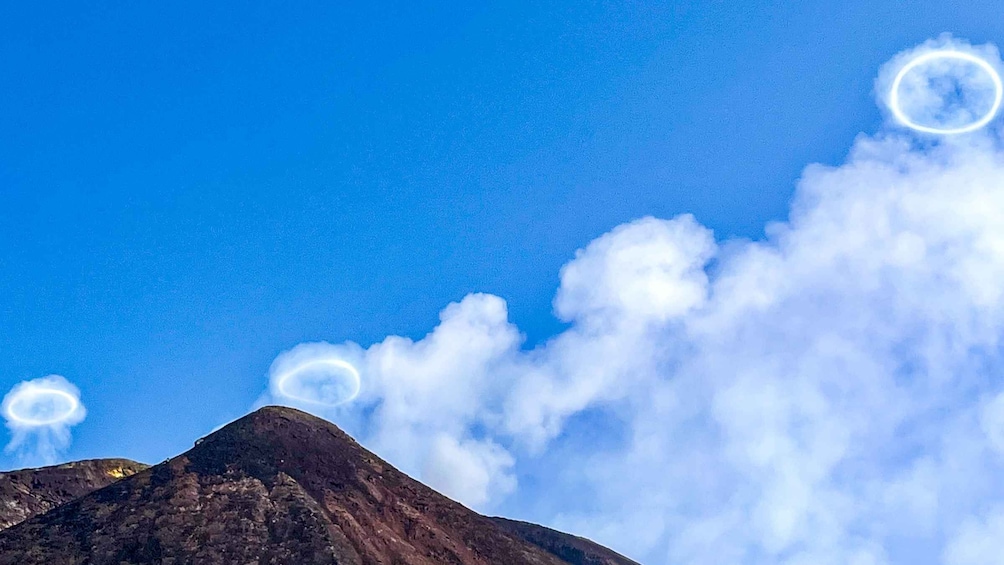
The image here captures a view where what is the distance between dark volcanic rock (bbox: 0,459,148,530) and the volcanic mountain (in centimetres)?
157

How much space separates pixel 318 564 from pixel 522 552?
36.8m

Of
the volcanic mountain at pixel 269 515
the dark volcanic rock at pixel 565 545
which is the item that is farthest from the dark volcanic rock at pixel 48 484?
the dark volcanic rock at pixel 565 545

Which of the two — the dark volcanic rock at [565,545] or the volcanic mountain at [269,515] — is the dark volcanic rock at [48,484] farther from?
the dark volcanic rock at [565,545]

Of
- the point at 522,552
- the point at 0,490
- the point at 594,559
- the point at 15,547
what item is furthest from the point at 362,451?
the point at 594,559

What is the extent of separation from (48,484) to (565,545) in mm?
87062

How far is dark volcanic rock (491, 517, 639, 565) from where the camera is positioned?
151000 millimetres

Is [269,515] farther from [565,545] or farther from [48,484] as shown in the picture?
[565,545]

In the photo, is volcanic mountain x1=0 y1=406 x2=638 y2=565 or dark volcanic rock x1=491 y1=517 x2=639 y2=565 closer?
volcanic mountain x1=0 y1=406 x2=638 y2=565

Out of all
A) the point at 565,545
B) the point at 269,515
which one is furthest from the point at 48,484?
the point at 565,545

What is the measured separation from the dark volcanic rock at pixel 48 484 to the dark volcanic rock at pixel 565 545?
216ft

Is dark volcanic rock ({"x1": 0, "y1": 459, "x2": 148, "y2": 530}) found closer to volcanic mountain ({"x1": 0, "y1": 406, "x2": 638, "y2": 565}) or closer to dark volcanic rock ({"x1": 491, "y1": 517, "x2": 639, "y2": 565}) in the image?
volcanic mountain ({"x1": 0, "y1": 406, "x2": 638, "y2": 565})

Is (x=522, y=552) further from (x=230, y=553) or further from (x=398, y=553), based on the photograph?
(x=230, y=553)

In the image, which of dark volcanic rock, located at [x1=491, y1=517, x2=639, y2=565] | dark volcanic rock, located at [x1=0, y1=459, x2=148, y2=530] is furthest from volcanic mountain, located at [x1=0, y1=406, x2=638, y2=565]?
dark volcanic rock, located at [x1=491, y1=517, x2=639, y2=565]

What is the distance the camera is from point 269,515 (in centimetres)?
8356
